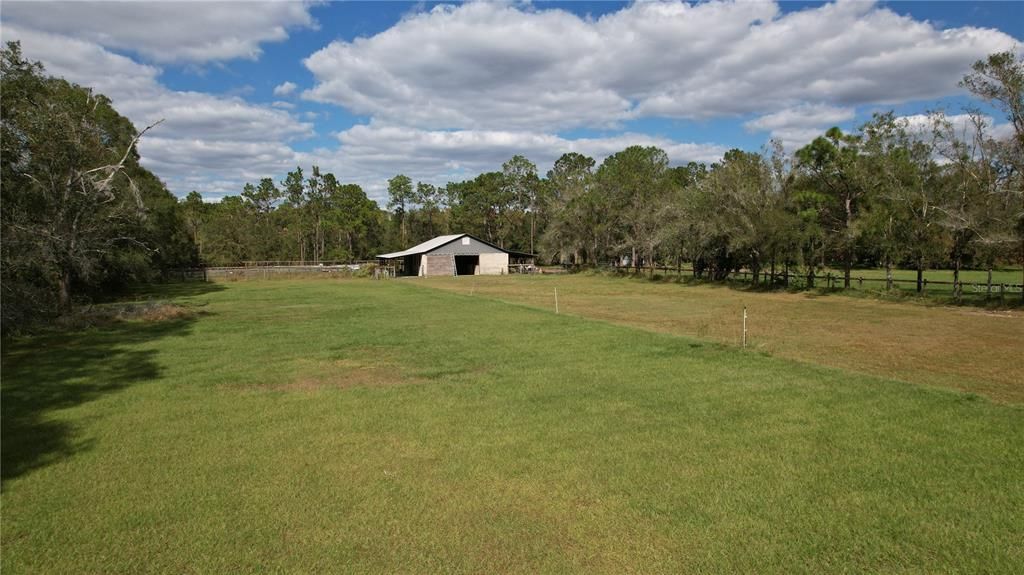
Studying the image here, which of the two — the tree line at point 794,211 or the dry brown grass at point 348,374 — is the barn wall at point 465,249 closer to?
the tree line at point 794,211

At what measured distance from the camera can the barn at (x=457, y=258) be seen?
59250mm

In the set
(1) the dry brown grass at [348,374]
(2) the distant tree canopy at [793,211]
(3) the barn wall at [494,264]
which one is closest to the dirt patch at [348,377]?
(1) the dry brown grass at [348,374]

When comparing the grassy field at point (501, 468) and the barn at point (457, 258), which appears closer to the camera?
the grassy field at point (501, 468)

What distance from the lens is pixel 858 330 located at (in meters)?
18.2

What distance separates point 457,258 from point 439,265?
287 cm

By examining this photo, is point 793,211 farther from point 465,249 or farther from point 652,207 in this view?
point 465,249

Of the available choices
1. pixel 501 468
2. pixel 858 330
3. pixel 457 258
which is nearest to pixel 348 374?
pixel 501 468

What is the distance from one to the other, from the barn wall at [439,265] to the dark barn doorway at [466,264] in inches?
64.9

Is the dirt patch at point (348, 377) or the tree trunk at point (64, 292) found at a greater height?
the tree trunk at point (64, 292)

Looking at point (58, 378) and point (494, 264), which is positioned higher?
point (494, 264)

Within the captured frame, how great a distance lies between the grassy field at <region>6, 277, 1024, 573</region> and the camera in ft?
15.1

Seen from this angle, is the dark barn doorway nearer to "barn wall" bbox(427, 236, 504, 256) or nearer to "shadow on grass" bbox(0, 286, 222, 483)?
"barn wall" bbox(427, 236, 504, 256)

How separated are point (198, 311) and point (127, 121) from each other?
21409 millimetres

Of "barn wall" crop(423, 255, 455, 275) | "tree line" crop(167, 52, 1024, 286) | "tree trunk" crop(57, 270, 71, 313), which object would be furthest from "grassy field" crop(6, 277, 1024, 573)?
"barn wall" crop(423, 255, 455, 275)
